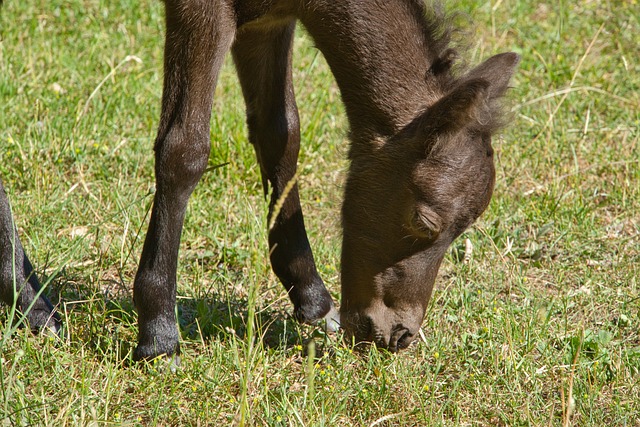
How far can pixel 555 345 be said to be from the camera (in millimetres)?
5086

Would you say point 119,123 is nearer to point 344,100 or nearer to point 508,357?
point 344,100

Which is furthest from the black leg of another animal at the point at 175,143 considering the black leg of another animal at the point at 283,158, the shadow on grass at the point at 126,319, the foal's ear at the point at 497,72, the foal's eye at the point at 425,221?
the foal's ear at the point at 497,72

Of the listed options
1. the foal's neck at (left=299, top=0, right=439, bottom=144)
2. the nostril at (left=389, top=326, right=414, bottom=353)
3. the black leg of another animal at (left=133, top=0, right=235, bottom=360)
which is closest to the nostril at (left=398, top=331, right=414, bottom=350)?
the nostril at (left=389, top=326, right=414, bottom=353)

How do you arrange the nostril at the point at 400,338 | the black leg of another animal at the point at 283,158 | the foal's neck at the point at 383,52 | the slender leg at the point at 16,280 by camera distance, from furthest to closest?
the black leg of another animal at the point at 283,158, the slender leg at the point at 16,280, the nostril at the point at 400,338, the foal's neck at the point at 383,52

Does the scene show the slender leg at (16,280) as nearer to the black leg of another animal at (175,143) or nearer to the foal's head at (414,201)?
the black leg of another animal at (175,143)

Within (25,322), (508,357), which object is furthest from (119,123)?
(508,357)

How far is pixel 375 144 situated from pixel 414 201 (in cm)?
35

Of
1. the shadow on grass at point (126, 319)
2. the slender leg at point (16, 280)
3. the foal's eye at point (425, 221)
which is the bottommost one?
the shadow on grass at point (126, 319)

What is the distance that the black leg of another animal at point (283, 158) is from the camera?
5148 mm

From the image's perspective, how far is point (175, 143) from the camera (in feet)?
14.3

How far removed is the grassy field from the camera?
14.1 ft

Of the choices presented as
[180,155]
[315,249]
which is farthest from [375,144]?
[315,249]

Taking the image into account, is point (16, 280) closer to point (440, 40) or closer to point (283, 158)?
point (283, 158)

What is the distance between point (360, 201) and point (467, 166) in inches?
23.2
